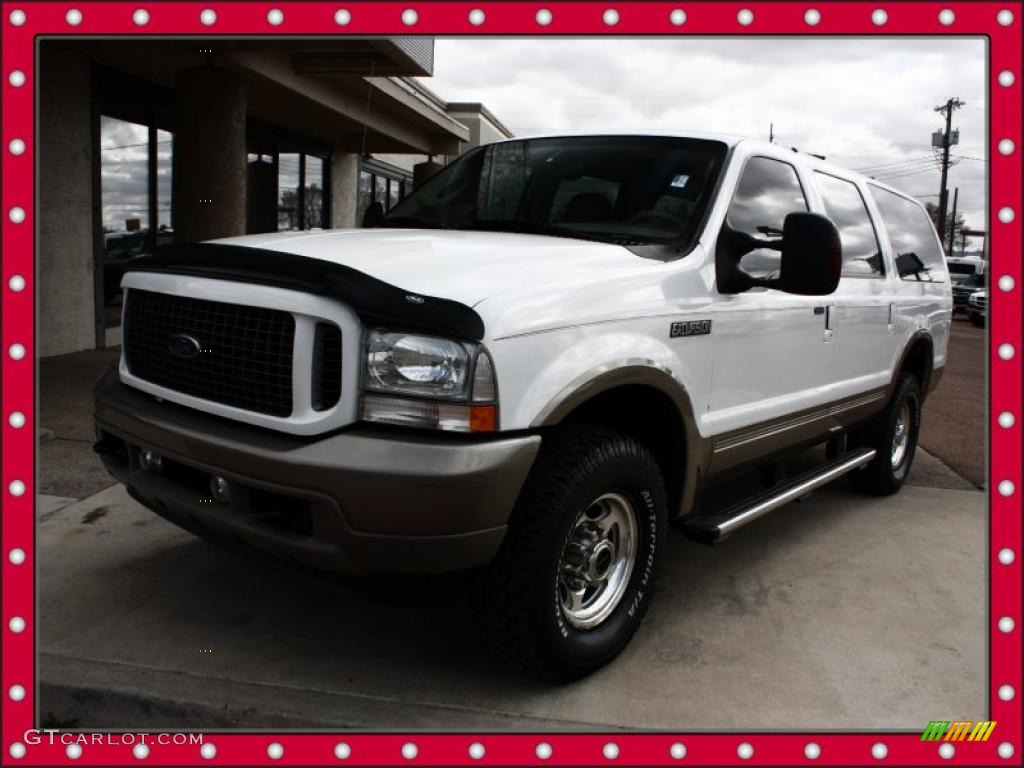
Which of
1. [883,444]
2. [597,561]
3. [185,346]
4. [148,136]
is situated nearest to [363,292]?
[185,346]

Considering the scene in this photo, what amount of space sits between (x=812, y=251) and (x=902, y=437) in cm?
325

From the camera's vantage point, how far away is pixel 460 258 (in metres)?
2.84

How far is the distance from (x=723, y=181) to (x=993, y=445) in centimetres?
180

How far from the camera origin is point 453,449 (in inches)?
94.1

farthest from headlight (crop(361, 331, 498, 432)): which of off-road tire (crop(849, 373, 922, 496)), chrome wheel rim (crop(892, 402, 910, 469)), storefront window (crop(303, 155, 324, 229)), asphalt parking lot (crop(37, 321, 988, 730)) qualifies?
storefront window (crop(303, 155, 324, 229))

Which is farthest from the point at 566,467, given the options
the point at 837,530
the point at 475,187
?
the point at 837,530

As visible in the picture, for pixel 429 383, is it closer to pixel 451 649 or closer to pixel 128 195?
pixel 451 649

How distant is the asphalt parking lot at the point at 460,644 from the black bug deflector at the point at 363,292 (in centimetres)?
82

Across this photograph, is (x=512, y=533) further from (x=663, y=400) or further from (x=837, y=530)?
(x=837, y=530)

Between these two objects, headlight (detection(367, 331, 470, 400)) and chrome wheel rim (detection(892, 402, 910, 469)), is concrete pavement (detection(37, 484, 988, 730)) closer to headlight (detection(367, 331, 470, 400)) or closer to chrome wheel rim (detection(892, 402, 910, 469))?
headlight (detection(367, 331, 470, 400))

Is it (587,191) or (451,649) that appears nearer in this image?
(451,649)

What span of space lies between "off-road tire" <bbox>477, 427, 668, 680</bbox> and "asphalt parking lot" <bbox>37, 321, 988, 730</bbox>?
0.15 meters

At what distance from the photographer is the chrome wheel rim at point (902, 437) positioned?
575 cm

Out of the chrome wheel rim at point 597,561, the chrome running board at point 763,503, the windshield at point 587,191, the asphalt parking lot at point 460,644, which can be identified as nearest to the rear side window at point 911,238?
the chrome running board at point 763,503
